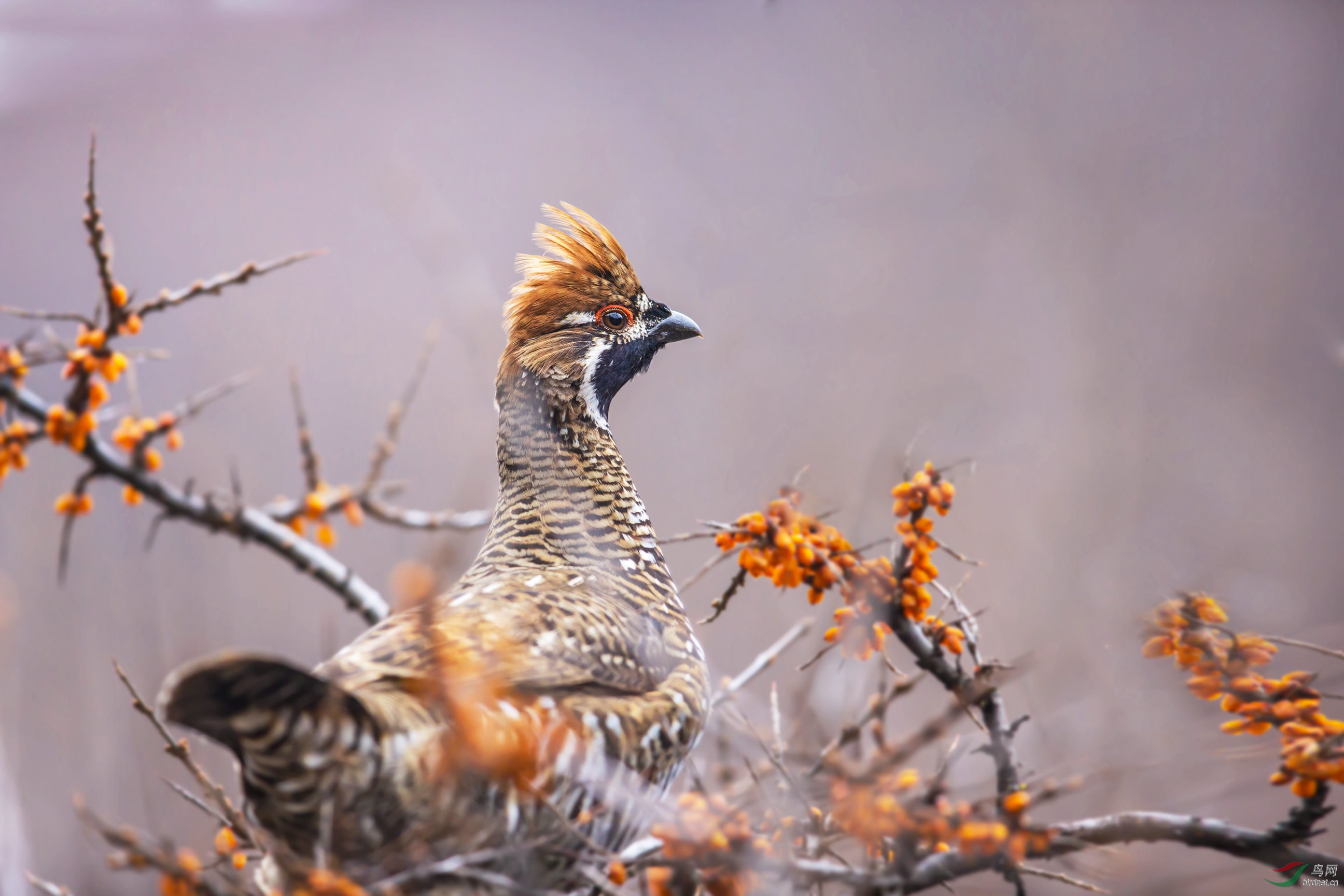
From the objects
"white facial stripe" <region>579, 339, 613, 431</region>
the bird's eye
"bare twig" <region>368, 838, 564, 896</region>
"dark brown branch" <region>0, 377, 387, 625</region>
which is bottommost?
"bare twig" <region>368, 838, 564, 896</region>

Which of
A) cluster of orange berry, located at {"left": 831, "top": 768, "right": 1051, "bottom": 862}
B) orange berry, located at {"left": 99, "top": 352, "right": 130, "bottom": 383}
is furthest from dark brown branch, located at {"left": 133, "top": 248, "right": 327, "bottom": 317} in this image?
cluster of orange berry, located at {"left": 831, "top": 768, "right": 1051, "bottom": 862}

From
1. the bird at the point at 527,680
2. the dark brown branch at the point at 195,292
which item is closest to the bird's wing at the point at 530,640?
the bird at the point at 527,680

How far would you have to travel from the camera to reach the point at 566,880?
1801mm

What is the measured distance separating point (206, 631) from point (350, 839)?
Answer: 136 centimetres

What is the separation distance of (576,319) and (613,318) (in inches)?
4.3

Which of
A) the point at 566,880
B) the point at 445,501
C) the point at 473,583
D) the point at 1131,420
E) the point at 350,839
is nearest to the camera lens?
the point at 350,839

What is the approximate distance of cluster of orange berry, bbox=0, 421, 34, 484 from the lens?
5.99 ft

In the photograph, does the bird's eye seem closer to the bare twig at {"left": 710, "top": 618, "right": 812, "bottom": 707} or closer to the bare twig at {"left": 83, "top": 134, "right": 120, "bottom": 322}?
the bare twig at {"left": 710, "top": 618, "right": 812, "bottom": 707}

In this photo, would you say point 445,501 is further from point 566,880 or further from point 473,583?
point 566,880

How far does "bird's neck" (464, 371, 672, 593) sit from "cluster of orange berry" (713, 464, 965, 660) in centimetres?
73

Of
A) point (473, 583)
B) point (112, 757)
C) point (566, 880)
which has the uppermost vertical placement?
point (473, 583)

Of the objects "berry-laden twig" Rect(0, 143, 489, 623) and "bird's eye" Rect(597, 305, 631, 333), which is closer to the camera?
"berry-laden twig" Rect(0, 143, 489, 623)

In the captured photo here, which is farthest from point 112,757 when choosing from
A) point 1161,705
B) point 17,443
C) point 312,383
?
point 1161,705

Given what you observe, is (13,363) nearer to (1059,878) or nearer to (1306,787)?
(1059,878)
